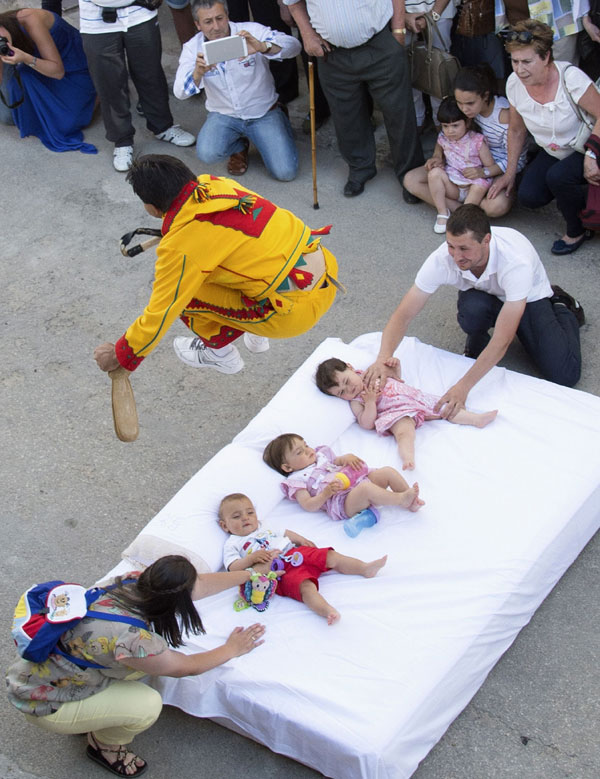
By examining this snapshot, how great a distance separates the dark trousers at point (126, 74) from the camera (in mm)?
5543

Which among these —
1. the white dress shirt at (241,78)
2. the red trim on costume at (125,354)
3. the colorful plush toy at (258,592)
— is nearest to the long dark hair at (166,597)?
the colorful plush toy at (258,592)

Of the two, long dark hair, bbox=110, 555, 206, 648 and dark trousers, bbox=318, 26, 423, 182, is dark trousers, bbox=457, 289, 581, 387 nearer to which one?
dark trousers, bbox=318, 26, 423, 182

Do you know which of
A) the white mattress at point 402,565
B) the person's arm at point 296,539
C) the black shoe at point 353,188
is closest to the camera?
the white mattress at point 402,565

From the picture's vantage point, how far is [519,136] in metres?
4.61

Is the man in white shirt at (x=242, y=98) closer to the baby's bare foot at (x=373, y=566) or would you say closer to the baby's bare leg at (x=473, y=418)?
the baby's bare leg at (x=473, y=418)

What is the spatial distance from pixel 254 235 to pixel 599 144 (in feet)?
6.44

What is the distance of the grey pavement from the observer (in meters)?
2.84

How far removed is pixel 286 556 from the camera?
3107 millimetres

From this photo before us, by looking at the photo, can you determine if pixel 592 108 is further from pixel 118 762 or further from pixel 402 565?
pixel 118 762

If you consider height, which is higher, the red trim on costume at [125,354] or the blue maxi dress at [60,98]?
the red trim on costume at [125,354]

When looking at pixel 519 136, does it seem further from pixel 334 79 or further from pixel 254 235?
pixel 254 235

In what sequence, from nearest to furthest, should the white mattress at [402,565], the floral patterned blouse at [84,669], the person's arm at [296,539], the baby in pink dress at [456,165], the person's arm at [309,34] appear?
the floral patterned blouse at [84,669], the white mattress at [402,565], the person's arm at [296,539], the baby in pink dress at [456,165], the person's arm at [309,34]

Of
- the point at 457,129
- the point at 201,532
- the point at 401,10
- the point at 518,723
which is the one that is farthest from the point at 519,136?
the point at 518,723

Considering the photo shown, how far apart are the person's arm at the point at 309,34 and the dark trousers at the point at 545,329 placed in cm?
175
